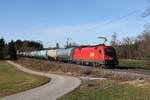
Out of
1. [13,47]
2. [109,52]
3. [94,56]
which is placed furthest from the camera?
[13,47]

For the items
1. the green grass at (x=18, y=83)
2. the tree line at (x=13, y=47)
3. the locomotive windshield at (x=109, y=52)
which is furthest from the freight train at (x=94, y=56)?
the tree line at (x=13, y=47)

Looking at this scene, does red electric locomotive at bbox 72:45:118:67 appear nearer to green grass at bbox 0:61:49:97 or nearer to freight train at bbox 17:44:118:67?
freight train at bbox 17:44:118:67

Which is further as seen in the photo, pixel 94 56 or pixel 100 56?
pixel 94 56

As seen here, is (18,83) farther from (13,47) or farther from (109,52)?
(13,47)

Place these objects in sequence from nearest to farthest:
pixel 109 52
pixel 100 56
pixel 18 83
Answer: pixel 18 83 < pixel 109 52 < pixel 100 56

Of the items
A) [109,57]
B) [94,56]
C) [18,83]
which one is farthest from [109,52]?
[18,83]

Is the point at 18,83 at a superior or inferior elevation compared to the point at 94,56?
inferior

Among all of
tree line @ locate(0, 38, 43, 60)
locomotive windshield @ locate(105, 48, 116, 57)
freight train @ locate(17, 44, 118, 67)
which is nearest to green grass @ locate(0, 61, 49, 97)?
freight train @ locate(17, 44, 118, 67)

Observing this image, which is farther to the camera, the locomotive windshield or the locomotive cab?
the locomotive windshield

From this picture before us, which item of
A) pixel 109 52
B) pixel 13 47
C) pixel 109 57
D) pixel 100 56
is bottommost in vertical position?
pixel 109 57

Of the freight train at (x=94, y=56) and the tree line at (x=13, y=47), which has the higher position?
the tree line at (x=13, y=47)

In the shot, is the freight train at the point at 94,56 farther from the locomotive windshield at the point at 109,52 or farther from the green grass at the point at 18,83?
the green grass at the point at 18,83

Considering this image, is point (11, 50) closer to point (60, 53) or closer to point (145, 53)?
point (60, 53)

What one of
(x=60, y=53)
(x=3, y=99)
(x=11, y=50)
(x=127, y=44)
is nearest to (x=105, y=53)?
(x=3, y=99)
